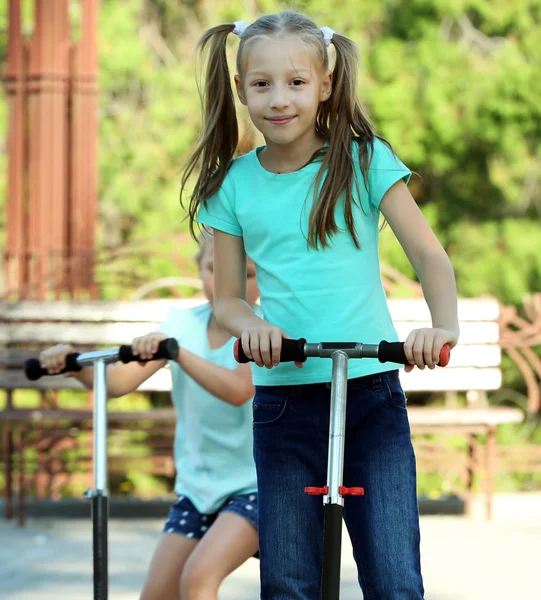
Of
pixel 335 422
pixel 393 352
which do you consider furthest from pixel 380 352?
pixel 335 422

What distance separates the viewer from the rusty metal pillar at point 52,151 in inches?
303

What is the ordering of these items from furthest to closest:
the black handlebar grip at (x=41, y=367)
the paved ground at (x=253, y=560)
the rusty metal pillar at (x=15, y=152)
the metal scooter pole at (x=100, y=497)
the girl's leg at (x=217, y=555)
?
the rusty metal pillar at (x=15, y=152), the paved ground at (x=253, y=560), the girl's leg at (x=217, y=555), the black handlebar grip at (x=41, y=367), the metal scooter pole at (x=100, y=497)

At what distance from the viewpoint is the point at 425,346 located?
2311mm

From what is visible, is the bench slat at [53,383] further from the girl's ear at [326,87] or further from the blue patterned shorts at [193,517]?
the girl's ear at [326,87]

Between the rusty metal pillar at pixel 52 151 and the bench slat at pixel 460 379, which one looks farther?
the rusty metal pillar at pixel 52 151

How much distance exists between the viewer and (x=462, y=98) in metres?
11.4

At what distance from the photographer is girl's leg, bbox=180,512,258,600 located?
333 cm

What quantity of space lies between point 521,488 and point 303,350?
1029cm

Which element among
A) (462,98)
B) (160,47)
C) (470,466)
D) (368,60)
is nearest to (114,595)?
(470,466)

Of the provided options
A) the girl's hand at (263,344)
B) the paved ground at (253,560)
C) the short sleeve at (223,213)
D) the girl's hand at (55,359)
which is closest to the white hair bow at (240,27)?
the short sleeve at (223,213)

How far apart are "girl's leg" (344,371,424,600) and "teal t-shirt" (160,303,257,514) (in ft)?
3.42

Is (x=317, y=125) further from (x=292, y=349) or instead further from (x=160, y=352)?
(x=160, y=352)

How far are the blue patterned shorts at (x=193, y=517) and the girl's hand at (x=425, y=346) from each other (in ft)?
4.36

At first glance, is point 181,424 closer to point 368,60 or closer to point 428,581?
point 428,581
